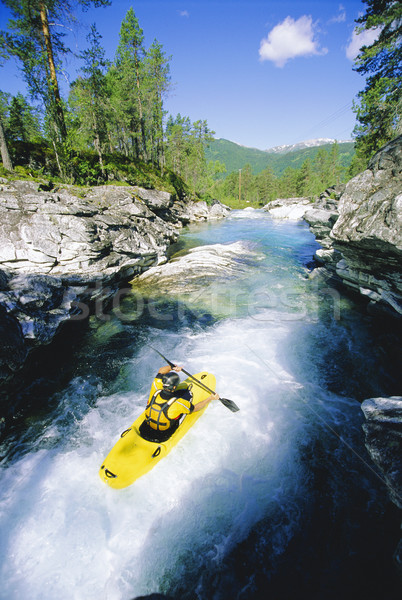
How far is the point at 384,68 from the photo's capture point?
14039 millimetres

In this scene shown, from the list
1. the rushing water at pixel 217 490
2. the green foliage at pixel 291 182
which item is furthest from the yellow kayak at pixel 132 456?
the green foliage at pixel 291 182

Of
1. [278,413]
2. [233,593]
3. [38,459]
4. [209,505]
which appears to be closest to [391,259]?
[278,413]

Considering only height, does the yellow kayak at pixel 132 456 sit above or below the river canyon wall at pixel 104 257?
below

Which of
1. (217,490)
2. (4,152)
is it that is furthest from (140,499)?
(4,152)

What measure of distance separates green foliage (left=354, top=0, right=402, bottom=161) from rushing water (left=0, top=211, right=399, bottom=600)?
1213 centimetres

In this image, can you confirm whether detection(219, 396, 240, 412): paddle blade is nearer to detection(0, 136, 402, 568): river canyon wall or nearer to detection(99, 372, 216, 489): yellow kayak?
detection(99, 372, 216, 489): yellow kayak

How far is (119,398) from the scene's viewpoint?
690cm

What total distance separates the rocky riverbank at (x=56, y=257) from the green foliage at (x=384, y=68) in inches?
548

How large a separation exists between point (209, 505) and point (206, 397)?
2209 millimetres

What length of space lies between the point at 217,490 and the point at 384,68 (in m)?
22.2

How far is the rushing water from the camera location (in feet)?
11.9

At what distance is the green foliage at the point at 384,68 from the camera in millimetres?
11734

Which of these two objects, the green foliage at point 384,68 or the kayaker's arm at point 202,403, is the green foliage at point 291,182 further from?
the kayaker's arm at point 202,403

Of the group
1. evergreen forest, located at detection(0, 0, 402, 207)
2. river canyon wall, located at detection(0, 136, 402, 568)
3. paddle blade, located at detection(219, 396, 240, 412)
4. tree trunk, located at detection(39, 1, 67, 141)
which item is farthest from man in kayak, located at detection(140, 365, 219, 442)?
tree trunk, located at detection(39, 1, 67, 141)
